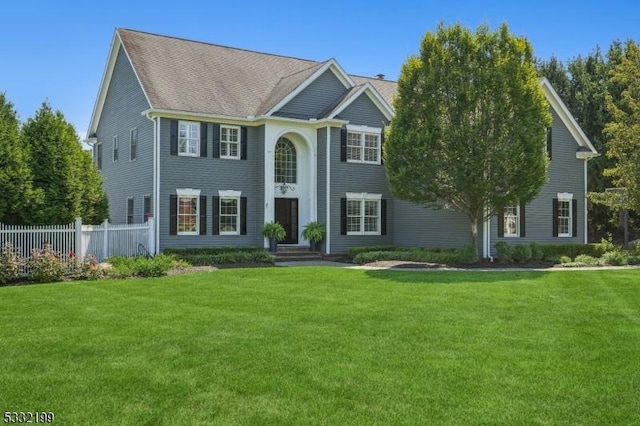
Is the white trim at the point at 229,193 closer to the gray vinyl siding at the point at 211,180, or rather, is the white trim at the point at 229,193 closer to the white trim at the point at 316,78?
the gray vinyl siding at the point at 211,180

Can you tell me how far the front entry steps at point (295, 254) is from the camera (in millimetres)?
23125

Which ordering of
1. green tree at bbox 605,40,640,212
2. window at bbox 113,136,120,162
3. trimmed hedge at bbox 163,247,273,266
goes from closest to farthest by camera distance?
trimmed hedge at bbox 163,247,273,266 → green tree at bbox 605,40,640,212 → window at bbox 113,136,120,162

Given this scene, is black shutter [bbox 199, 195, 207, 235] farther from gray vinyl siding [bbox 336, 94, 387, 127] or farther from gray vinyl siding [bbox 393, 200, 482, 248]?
gray vinyl siding [bbox 393, 200, 482, 248]

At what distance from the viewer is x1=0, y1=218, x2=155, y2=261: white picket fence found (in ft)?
53.8

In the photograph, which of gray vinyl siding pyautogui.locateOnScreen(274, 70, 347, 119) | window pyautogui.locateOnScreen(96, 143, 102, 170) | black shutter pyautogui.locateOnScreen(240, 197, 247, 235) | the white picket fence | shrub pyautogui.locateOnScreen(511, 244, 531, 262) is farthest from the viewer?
window pyautogui.locateOnScreen(96, 143, 102, 170)

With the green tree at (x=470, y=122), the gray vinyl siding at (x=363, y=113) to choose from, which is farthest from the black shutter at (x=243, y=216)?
the green tree at (x=470, y=122)

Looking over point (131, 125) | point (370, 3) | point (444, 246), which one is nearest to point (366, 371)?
point (370, 3)

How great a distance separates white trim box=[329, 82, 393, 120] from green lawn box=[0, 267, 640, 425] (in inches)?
541

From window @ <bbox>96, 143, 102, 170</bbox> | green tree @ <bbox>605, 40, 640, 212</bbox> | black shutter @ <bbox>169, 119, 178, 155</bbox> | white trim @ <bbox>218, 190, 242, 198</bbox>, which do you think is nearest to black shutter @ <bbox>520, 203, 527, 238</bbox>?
green tree @ <bbox>605, 40, 640, 212</bbox>

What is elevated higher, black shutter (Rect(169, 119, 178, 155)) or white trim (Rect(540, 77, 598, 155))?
white trim (Rect(540, 77, 598, 155))

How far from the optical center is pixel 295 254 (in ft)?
77.8

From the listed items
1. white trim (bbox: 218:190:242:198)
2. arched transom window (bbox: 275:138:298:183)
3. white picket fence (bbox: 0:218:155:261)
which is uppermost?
arched transom window (bbox: 275:138:298:183)

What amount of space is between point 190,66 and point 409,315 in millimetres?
18953

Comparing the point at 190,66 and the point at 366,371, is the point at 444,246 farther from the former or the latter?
the point at 366,371
